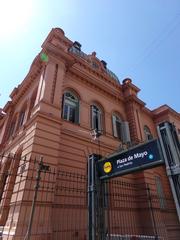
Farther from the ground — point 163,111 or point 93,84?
point 163,111

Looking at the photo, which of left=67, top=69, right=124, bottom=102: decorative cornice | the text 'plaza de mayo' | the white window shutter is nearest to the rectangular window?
the text 'plaza de mayo'

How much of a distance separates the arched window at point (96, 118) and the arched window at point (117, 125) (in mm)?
1224

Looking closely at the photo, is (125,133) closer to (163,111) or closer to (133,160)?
(163,111)

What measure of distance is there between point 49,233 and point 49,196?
4.50 feet

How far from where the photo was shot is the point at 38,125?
29.9ft

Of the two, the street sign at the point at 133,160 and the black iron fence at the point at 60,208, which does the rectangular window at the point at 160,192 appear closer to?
the black iron fence at the point at 60,208

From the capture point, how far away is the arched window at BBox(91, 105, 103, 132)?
13.2 metres

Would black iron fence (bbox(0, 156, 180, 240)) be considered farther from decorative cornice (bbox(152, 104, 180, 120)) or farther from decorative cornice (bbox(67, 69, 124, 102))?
decorative cornice (bbox(152, 104, 180, 120))

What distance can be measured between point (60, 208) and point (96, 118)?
7.12m

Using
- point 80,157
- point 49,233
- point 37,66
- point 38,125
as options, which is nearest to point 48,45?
point 37,66

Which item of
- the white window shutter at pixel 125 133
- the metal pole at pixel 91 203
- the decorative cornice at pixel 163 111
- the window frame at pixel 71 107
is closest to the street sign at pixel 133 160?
the metal pole at pixel 91 203

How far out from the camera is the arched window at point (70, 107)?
1220cm

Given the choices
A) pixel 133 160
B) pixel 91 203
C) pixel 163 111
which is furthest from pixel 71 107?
pixel 163 111

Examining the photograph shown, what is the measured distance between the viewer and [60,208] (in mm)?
8523
